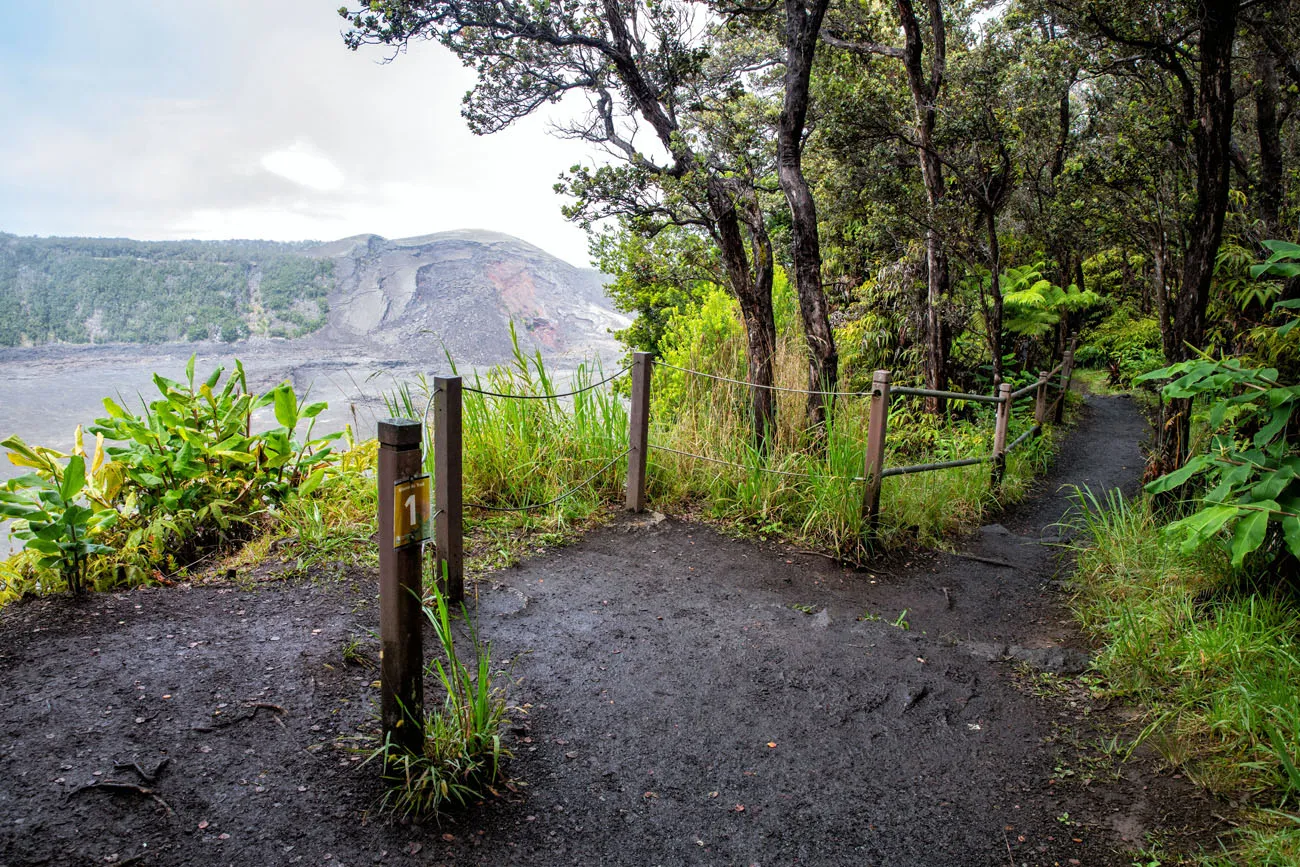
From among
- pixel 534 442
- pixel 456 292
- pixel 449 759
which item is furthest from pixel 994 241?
pixel 449 759

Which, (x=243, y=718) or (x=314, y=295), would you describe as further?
(x=314, y=295)

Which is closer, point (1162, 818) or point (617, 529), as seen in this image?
point (1162, 818)

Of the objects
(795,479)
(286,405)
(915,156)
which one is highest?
(915,156)

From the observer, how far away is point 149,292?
20.3ft

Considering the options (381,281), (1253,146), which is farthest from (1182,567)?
(1253,146)

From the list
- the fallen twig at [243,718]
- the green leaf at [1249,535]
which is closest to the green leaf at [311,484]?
the fallen twig at [243,718]

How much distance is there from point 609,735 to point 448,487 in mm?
1335

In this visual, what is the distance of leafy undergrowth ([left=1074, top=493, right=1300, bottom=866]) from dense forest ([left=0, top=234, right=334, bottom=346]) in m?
6.79

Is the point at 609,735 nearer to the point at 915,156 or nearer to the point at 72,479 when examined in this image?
the point at 72,479

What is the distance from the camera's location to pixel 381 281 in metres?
8.80

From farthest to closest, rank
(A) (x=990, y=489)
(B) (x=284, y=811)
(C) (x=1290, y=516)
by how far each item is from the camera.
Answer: (A) (x=990, y=489), (C) (x=1290, y=516), (B) (x=284, y=811)

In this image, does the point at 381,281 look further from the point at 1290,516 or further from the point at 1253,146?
the point at 1253,146

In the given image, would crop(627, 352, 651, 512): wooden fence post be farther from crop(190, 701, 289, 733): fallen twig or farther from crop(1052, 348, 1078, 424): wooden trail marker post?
crop(1052, 348, 1078, 424): wooden trail marker post

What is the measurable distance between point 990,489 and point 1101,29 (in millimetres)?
3265
